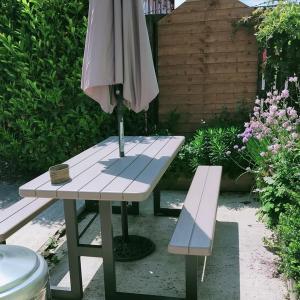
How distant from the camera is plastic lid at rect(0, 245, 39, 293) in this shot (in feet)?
4.90

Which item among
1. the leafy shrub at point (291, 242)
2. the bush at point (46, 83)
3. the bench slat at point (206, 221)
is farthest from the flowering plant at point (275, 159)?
the bush at point (46, 83)

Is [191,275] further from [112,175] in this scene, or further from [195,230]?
[112,175]

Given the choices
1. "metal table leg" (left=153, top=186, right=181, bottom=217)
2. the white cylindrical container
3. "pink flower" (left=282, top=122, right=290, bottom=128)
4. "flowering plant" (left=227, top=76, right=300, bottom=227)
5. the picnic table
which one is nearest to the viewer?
the white cylindrical container

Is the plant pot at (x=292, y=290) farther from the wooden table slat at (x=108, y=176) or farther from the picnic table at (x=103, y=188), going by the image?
the wooden table slat at (x=108, y=176)

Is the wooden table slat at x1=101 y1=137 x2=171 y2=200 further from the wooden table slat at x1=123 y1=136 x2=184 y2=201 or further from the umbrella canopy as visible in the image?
the umbrella canopy

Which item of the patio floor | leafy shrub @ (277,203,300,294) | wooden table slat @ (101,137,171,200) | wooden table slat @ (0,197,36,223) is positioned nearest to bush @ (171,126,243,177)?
the patio floor

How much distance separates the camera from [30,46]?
16.4ft

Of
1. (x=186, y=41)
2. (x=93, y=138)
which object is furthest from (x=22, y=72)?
(x=186, y=41)

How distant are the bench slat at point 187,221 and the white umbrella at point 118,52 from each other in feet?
3.11

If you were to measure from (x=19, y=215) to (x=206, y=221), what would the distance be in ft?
4.89

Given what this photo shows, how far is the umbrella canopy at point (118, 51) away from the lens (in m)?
2.74

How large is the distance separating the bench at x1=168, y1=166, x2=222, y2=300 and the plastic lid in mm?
924

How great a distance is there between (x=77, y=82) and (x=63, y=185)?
2804 mm

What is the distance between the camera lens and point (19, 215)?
2.88 meters
